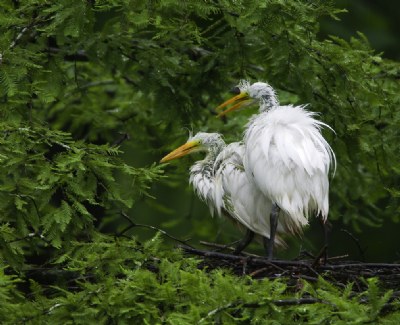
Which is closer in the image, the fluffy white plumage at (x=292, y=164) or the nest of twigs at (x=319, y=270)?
the nest of twigs at (x=319, y=270)

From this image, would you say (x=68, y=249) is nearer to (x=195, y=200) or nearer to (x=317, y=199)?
(x=317, y=199)

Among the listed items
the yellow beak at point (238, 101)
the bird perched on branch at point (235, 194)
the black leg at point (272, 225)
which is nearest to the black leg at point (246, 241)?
the bird perched on branch at point (235, 194)

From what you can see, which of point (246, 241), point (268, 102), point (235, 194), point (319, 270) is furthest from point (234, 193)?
point (319, 270)

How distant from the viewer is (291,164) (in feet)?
20.5

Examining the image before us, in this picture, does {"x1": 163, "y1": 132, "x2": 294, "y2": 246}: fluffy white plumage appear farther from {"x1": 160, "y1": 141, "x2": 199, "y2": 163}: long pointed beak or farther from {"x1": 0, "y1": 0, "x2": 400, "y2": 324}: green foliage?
{"x1": 0, "y1": 0, "x2": 400, "y2": 324}: green foliage

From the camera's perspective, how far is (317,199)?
633cm

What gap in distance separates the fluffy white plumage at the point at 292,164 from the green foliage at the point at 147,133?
1.39 feet

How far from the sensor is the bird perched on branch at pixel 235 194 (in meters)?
6.80

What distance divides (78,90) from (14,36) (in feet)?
4.23

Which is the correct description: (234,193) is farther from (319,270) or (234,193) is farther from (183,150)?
(319,270)

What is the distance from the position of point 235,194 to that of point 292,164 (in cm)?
69

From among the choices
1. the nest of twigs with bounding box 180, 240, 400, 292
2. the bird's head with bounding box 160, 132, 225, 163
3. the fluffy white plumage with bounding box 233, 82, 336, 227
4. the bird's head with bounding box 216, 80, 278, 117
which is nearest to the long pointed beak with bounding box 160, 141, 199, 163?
the bird's head with bounding box 160, 132, 225, 163

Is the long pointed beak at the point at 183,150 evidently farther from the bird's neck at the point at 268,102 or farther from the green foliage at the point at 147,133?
the bird's neck at the point at 268,102

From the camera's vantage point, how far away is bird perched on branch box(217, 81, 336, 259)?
6254 millimetres
